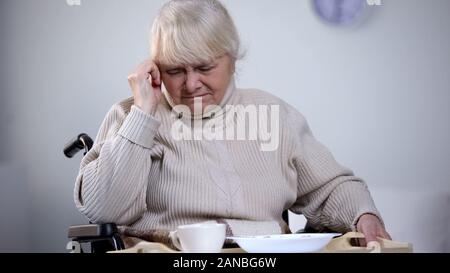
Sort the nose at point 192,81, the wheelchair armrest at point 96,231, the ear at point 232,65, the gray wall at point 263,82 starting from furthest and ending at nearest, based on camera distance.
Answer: the gray wall at point 263,82, the ear at point 232,65, the nose at point 192,81, the wheelchair armrest at point 96,231

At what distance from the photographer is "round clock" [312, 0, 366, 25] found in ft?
6.43

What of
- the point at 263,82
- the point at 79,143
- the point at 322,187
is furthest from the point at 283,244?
the point at 263,82

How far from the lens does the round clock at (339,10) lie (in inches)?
77.2

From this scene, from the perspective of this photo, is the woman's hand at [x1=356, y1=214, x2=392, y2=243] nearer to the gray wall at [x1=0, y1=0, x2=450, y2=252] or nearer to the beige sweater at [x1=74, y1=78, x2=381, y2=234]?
the beige sweater at [x1=74, y1=78, x2=381, y2=234]

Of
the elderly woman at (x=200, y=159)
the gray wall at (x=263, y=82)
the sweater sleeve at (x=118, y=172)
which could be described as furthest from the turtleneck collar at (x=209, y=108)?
the gray wall at (x=263, y=82)

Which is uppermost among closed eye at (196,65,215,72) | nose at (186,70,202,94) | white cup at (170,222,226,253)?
closed eye at (196,65,215,72)

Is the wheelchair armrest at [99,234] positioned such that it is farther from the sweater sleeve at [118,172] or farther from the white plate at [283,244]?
the white plate at [283,244]

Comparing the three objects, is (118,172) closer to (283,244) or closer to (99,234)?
(99,234)

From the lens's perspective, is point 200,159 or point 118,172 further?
point 200,159

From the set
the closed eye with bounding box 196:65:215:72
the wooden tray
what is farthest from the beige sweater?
the wooden tray

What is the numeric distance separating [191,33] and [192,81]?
0.10m

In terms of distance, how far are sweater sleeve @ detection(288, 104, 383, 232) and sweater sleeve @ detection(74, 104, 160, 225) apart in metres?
0.37

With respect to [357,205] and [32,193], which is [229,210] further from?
[32,193]

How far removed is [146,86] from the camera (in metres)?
1.50
